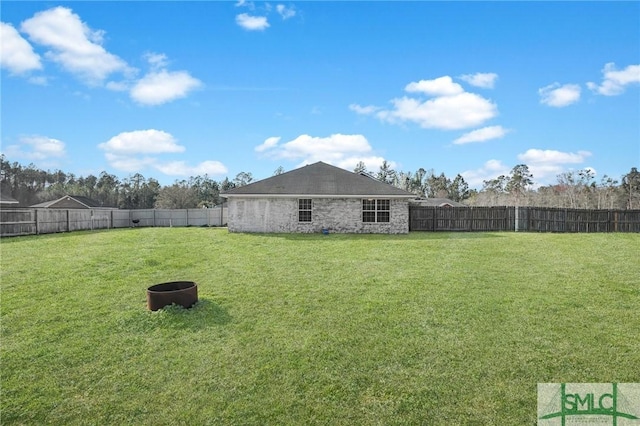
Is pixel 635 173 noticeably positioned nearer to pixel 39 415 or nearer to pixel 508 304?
pixel 508 304

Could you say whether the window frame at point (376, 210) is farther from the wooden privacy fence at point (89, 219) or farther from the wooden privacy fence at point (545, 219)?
the wooden privacy fence at point (89, 219)

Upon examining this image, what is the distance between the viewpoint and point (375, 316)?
6.93 meters

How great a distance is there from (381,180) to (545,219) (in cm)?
3181

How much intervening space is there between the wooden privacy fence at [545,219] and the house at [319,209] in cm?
245

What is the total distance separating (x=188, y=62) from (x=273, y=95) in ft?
13.8

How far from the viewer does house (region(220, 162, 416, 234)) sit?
2022 cm

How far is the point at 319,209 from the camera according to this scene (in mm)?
20266

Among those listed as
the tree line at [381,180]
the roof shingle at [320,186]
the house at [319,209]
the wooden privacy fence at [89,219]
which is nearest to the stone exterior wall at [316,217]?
the house at [319,209]

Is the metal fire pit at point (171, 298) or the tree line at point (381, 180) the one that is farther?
the tree line at point (381, 180)

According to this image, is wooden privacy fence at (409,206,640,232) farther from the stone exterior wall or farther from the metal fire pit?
Result: the metal fire pit

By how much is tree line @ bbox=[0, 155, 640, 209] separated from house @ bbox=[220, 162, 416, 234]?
2345 cm

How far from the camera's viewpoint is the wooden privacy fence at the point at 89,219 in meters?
18.3

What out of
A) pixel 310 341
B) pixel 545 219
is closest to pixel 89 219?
pixel 310 341

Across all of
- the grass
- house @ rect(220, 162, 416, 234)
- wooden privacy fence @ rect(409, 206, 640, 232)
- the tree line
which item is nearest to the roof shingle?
house @ rect(220, 162, 416, 234)
